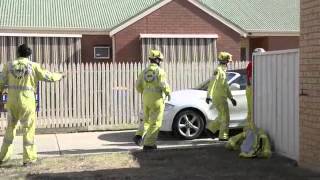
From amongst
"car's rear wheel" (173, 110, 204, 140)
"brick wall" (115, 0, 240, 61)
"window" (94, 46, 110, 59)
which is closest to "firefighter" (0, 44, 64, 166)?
"car's rear wheel" (173, 110, 204, 140)

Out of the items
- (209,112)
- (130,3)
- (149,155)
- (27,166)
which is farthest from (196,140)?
(130,3)

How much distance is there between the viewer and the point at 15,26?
21500 mm

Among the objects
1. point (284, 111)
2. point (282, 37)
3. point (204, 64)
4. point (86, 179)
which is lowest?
point (86, 179)

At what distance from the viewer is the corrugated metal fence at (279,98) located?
349 inches

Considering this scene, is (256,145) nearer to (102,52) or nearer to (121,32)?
(121,32)

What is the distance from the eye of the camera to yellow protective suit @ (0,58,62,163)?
9164mm

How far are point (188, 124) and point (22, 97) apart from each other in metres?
4.24

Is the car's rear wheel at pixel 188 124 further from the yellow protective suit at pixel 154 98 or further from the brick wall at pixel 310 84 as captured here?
the brick wall at pixel 310 84

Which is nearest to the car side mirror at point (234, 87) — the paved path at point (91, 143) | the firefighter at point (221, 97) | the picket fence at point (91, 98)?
the firefighter at point (221, 97)

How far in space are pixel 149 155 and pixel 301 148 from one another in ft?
8.84

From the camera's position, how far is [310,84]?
26.6 feet

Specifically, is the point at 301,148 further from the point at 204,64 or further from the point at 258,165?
the point at 204,64

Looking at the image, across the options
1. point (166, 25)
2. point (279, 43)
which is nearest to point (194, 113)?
point (166, 25)

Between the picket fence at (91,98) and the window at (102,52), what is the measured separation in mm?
8153
